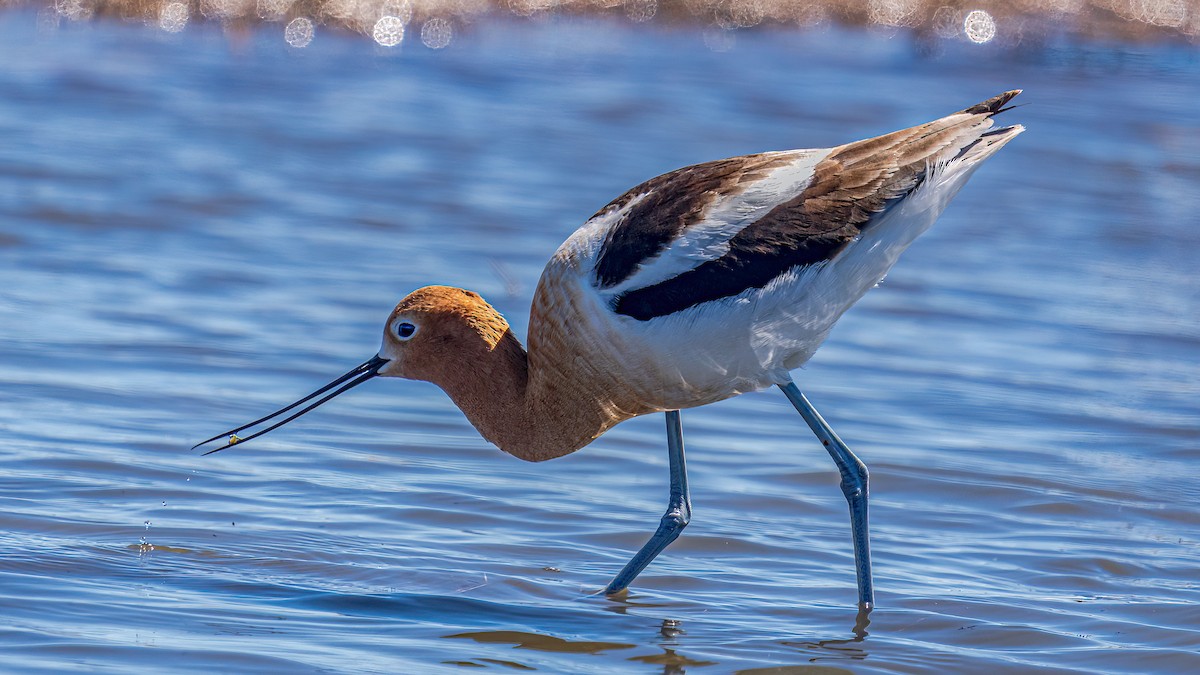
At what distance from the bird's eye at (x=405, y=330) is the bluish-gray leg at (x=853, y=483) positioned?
1240mm

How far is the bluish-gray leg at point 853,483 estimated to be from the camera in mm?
5273

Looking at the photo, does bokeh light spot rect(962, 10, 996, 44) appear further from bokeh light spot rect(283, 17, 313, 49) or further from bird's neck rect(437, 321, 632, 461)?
bird's neck rect(437, 321, 632, 461)

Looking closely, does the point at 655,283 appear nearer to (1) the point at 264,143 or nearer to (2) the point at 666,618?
(2) the point at 666,618

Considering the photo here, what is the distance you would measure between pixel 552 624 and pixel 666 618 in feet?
1.28

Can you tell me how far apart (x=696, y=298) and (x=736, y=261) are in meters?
0.17

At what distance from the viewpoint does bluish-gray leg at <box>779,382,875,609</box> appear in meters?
5.27

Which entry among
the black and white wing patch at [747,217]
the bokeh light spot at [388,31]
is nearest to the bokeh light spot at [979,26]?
the bokeh light spot at [388,31]

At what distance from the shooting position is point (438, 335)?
5.39 m

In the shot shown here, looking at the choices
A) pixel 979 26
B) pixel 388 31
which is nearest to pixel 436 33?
pixel 388 31

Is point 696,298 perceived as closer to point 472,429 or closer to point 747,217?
point 747,217

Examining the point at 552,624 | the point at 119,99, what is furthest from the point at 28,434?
the point at 119,99

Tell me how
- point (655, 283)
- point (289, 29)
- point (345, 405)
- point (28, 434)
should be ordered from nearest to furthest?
point (655, 283)
point (28, 434)
point (345, 405)
point (289, 29)

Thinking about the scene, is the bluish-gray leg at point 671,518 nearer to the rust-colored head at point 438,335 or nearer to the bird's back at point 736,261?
the bird's back at point 736,261

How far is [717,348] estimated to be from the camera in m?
5.04
